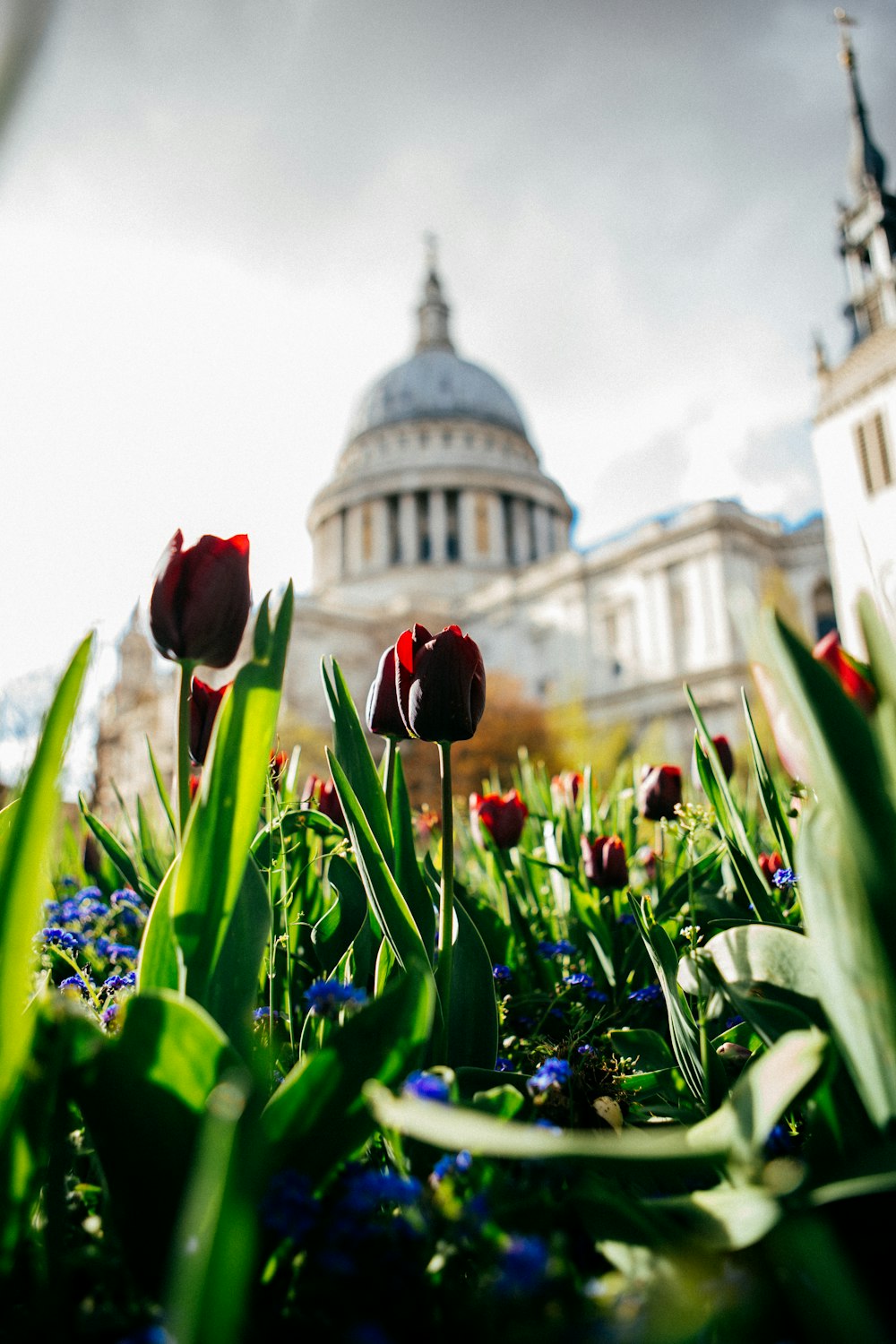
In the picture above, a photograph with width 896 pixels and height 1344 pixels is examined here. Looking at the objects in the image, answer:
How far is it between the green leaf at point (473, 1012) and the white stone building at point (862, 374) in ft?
76.5

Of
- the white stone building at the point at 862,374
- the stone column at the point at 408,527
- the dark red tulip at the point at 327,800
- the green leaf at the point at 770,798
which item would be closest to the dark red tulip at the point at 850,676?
the green leaf at the point at 770,798

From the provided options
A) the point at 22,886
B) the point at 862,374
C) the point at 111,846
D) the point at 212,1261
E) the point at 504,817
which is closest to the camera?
the point at 212,1261

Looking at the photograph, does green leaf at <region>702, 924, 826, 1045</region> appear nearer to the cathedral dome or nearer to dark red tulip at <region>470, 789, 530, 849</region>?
dark red tulip at <region>470, 789, 530, 849</region>

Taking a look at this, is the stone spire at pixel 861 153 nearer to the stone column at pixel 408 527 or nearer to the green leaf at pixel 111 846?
the stone column at pixel 408 527

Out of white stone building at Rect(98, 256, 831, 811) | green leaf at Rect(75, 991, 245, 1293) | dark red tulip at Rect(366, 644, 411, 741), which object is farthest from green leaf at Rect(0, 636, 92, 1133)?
white stone building at Rect(98, 256, 831, 811)

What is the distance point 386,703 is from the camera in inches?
45.0

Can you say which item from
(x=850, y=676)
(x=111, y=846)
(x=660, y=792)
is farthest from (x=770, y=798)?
(x=111, y=846)

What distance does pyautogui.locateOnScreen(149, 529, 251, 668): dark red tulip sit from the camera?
896 millimetres

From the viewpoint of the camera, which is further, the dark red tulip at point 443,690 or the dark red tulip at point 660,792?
the dark red tulip at point 660,792

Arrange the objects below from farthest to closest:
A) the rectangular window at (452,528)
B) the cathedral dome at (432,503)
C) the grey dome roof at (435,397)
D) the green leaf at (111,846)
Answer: the grey dome roof at (435,397), the rectangular window at (452,528), the cathedral dome at (432,503), the green leaf at (111,846)

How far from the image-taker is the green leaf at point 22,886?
1.75 ft

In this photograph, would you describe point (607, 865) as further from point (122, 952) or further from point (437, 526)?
point (437, 526)

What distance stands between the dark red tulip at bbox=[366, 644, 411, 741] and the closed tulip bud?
1.67ft

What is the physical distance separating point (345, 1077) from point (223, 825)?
227 millimetres
